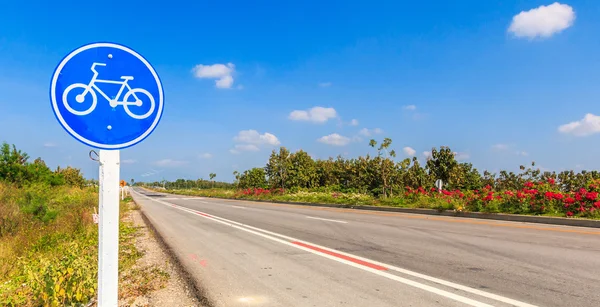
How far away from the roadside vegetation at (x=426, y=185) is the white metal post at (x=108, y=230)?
53.5ft

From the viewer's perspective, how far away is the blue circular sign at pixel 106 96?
2609 millimetres

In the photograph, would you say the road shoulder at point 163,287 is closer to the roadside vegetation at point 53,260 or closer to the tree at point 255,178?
the roadside vegetation at point 53,260

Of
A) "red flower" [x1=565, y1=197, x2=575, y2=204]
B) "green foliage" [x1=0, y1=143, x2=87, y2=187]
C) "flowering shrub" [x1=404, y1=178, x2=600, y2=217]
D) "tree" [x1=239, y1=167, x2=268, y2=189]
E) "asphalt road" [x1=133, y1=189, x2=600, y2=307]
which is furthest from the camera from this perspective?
"tree" [x1=239, y1=167, x2=268, y2=189]

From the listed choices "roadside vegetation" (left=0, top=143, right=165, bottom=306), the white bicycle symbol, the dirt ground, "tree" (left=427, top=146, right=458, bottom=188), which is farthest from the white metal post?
"tree" (left=427, top=146, right=458, bottom=188)

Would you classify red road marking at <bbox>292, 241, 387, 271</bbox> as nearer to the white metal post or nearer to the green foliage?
the white metal post

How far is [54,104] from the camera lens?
2545 mm

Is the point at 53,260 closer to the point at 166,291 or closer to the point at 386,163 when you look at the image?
the point at 166,291

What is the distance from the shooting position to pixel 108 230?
2703 millimetres

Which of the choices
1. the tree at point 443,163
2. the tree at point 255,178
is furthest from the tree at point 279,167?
the tree at point 443,163

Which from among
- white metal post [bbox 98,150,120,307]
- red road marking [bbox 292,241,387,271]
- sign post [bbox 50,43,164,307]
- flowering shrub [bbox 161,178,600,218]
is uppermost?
sign post [bbox 50,43,164,307]

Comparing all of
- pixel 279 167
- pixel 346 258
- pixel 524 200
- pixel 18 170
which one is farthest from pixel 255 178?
pixel 346 258

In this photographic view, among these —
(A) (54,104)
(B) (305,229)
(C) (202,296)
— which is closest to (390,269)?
(C) (202,296)

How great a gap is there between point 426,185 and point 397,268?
29.7 meters

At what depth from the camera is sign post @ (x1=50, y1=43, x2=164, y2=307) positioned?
2617 millimetres
